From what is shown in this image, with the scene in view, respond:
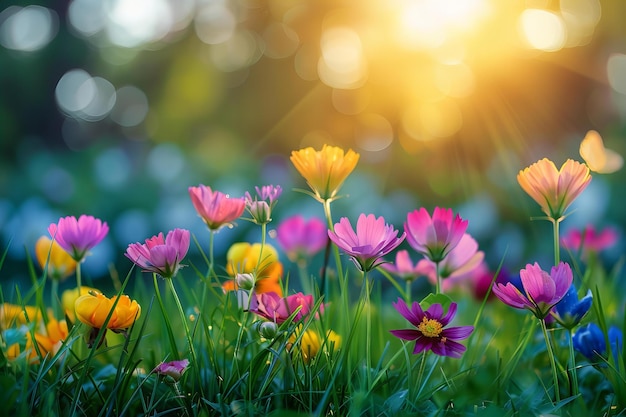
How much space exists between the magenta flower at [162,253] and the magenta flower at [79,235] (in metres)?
0.15

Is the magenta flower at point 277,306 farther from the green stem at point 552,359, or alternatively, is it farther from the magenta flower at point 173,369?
the green stem at point 552,359

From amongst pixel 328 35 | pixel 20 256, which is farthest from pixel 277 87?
pixel 20 256

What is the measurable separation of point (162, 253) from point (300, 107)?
5043 millimetres

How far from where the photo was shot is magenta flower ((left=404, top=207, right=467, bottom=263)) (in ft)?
2.77

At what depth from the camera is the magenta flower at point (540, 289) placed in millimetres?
758

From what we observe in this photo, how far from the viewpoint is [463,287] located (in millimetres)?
1738

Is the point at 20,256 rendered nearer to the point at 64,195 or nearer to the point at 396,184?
the point at 64,195

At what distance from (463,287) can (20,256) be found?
242 centimetres

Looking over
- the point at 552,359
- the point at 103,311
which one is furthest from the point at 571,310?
the point at 103,311

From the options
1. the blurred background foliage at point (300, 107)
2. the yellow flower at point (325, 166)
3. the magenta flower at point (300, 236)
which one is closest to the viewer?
the yellow flower at point (325, 166)

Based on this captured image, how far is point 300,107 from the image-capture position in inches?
226

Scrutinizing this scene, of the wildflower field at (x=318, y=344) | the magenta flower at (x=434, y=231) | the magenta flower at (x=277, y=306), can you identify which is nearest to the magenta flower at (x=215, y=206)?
the wildflower field at (x=318, y=344)

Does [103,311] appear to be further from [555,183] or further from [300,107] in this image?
[300,107]

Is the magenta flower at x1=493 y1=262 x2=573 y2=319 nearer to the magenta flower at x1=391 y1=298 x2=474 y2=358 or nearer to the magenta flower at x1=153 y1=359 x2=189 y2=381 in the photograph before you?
the magenta flower at x1=391 y1=298 x2=474 y2=358
